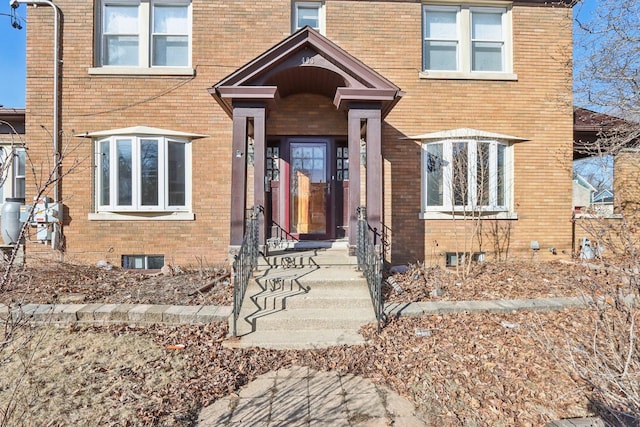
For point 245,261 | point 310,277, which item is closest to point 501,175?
point 310,277

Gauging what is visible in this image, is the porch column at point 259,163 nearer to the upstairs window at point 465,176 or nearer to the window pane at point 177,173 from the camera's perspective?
the window pane at point 177,173

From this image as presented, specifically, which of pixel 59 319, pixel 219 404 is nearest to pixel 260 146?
pixel 59 319

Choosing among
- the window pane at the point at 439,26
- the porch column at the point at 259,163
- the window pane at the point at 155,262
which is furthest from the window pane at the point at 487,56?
the window pane at the point at 155,262

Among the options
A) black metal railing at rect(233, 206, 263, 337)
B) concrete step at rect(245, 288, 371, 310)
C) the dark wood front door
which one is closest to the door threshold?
the dark wood front door

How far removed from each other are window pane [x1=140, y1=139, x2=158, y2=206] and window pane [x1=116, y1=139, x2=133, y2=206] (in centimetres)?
28

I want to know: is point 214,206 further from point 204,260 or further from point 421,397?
point 421,397

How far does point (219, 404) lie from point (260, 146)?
175 inches

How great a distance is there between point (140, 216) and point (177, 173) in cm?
124

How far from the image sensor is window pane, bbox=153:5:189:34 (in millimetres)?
8453

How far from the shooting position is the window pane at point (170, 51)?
8.43m

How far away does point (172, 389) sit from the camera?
366 centimetres

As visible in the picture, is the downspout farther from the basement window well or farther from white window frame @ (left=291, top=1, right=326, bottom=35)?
white window frame @ (left=291, top=1, right=326, bottom=35)

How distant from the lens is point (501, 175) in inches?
342

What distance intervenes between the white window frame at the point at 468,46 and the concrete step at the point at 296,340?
6.30 metres
